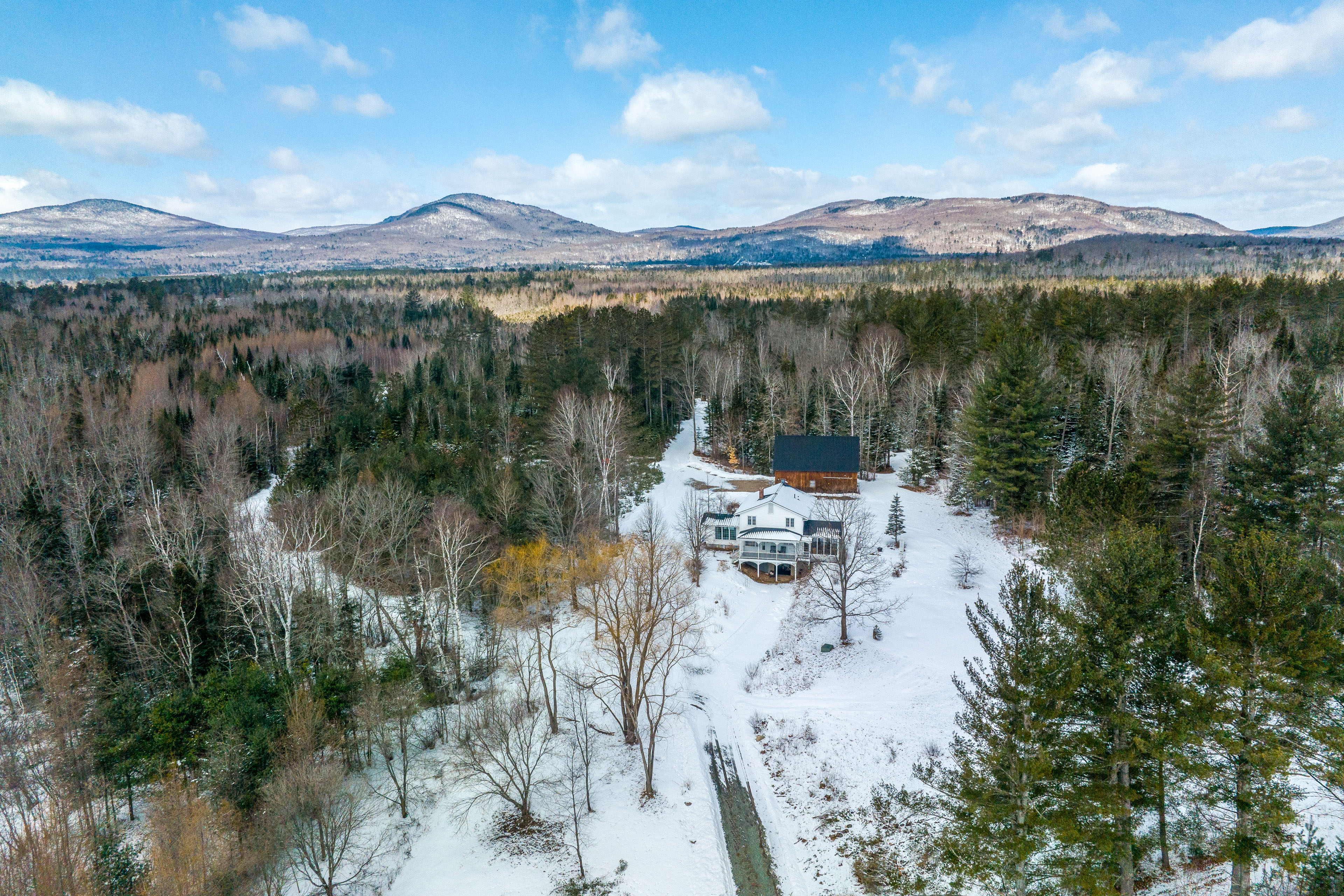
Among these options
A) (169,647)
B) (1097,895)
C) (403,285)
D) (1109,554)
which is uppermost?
(403,285)

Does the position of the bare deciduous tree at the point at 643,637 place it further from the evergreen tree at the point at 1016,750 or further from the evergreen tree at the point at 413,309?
the evergreen tree at the point at 413,309

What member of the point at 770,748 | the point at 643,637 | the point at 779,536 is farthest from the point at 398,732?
the point at 779,536

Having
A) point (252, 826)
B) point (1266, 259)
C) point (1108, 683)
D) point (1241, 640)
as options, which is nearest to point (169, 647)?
point (252, 826)

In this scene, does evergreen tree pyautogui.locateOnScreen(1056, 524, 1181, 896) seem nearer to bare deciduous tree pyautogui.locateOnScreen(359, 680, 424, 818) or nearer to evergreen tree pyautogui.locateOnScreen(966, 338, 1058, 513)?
bare deciduous tree pyautogui.locateOnScreen(359, 680, 424, 818)

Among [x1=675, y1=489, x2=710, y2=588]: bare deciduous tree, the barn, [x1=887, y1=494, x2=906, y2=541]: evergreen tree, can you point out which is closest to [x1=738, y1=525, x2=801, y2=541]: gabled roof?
[x1=675, y1=489, x2=710, y2=588]: bare deciduous tree

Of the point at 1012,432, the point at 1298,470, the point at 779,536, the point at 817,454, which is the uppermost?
the point at 1298,470

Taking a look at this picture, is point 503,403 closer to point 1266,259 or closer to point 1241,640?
point 1241,640

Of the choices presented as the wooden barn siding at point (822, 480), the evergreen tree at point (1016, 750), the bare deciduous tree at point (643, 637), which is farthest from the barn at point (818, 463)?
the evergreen tree at point (1016, 750)

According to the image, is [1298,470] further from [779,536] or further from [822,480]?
[822,480]
